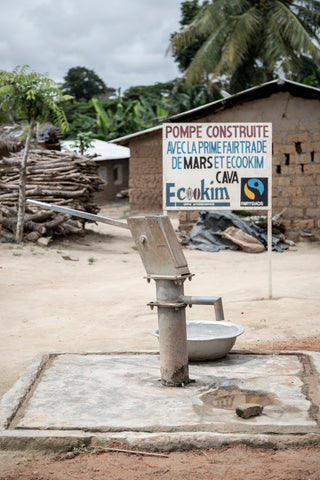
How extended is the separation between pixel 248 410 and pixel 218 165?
472 cm

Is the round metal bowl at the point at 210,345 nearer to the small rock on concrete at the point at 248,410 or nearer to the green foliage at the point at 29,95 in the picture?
the small rock on concrete at the point at 248,410

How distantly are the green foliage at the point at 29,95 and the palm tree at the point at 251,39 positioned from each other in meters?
11.4

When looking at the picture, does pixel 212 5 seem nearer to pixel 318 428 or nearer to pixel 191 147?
pixel 191 147

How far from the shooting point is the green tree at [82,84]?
165 feet

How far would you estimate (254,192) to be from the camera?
23.7ft

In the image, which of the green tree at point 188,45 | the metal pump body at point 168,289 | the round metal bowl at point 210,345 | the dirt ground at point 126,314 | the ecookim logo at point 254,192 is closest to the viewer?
the dirt ground at point 126,314

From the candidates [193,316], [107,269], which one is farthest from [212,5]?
[193,316]

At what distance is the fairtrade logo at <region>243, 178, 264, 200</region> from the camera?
721cm

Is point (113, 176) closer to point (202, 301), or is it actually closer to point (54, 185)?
point (54, 185)

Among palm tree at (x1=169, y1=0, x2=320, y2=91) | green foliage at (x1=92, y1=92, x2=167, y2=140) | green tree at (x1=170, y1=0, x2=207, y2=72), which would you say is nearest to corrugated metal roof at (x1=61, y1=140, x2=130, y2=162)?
green foliage at (x1=92, y1=92, x2=167, y2=140)

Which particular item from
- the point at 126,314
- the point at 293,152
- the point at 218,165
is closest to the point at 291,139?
the point at 293,152

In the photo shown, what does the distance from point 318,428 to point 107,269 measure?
24.8 ft

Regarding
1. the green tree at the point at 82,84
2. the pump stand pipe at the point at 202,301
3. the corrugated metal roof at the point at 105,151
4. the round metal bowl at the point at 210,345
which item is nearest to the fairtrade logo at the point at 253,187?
the round metal bowl at the point at 210,345

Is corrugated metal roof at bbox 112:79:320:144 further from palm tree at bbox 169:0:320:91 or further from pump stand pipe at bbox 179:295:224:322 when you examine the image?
pump stand pipe at bbox 179:295:224:322
